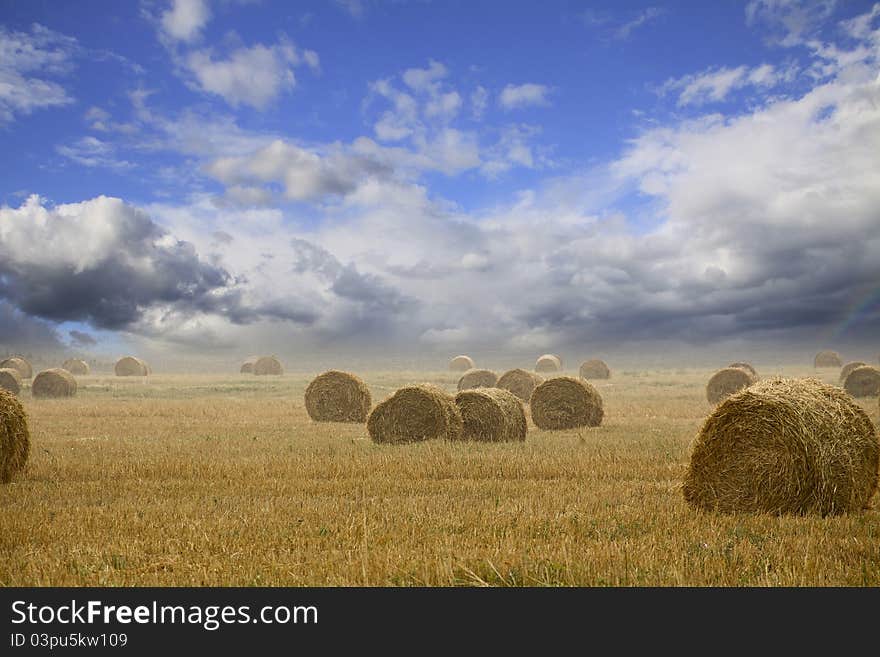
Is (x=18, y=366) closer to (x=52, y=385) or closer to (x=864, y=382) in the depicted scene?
(x=52, y=385)

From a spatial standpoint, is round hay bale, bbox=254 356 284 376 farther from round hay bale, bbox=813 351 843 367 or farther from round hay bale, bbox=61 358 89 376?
round hay bale, bbox=813 351 843 367

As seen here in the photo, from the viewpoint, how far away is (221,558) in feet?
23.7

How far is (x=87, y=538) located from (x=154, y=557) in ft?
4.51

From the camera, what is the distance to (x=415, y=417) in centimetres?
1788

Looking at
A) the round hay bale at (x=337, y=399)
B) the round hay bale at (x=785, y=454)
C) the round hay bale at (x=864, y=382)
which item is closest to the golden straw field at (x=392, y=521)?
→ the round hay bale at (x=785, y=454)

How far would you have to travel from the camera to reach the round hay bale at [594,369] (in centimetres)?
5581

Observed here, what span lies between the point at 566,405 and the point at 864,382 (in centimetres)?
1930

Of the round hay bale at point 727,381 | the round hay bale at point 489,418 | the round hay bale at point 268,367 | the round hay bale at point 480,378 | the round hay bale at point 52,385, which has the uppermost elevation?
the round hay bale at point 268,367

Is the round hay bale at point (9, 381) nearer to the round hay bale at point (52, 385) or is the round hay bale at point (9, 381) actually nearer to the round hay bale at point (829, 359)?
the round hay bale at point (52, 385)

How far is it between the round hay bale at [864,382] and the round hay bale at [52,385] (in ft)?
127

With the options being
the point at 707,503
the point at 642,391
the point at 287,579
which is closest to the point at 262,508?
the point at 287,579

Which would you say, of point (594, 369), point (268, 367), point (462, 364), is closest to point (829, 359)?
point (594, 369)

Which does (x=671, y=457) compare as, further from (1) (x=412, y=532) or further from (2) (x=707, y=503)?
(1) (x=412, y=532)

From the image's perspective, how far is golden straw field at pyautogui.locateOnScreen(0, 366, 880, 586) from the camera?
655cm
